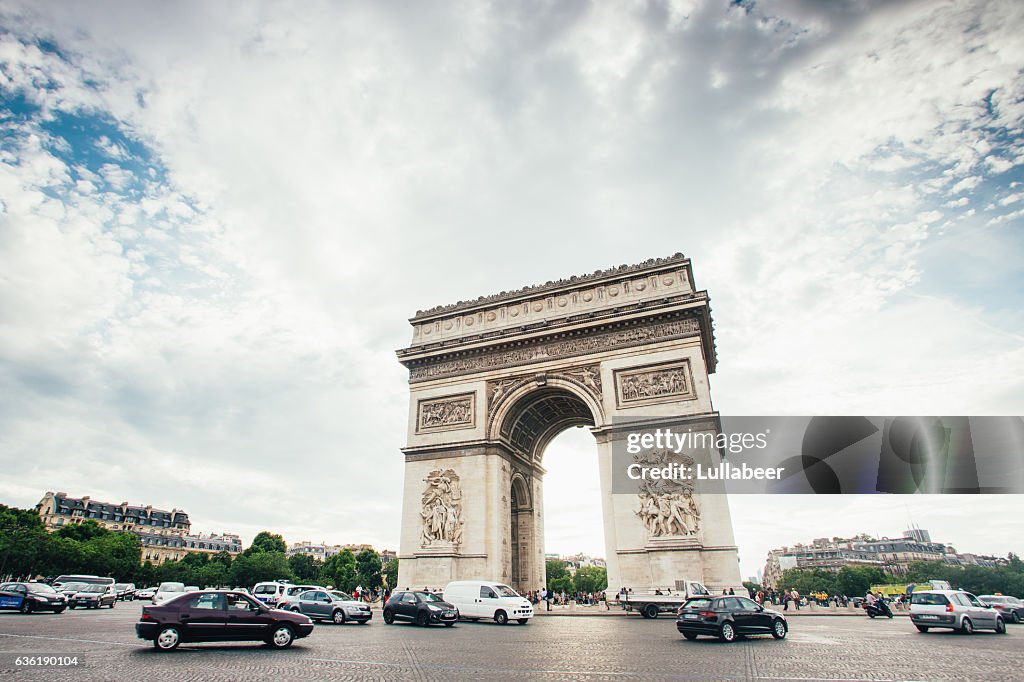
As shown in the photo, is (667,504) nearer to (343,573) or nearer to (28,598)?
(28,598)

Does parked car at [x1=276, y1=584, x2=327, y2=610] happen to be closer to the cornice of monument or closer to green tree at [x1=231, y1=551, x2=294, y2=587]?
the cornice of monument

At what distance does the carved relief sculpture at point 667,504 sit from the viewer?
20.3 meters

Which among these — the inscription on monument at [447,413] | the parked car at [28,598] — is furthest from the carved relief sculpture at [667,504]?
the parked car at [28,598]

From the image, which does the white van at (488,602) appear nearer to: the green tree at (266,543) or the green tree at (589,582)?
the green tree at (266,543)

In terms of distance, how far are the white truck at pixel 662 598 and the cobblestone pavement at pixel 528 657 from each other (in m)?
6.24

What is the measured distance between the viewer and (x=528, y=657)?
867 cm

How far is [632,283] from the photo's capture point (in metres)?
25.5

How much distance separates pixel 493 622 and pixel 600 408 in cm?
964

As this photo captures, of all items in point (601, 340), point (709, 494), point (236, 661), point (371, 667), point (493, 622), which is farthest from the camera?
point (601, 340)

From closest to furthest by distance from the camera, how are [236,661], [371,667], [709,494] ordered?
[371,667] → [236,661] → [709,494]

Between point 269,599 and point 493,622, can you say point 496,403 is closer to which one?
point 493,622

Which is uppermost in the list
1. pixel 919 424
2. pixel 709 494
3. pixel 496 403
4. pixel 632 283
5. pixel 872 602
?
pixel 632 283

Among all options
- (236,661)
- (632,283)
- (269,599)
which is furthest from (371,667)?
(632,283)

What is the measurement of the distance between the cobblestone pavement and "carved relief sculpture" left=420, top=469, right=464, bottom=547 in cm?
1076
